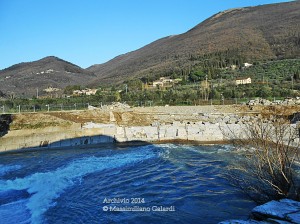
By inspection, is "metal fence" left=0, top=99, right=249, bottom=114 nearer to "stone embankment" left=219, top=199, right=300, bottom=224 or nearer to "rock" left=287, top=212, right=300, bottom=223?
"stone embankment" left=219, top=199, right=300, bottom=224

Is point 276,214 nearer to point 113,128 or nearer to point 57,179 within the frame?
point 57,179

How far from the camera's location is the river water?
11.2 m

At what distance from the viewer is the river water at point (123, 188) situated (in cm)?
1122

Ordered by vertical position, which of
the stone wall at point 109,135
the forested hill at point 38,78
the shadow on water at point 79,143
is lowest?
the shadow on water at point 79,143

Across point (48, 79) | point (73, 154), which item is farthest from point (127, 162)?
point (48, 79)

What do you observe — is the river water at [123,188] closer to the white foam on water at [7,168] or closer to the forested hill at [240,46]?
the white foam on water at [7,168]

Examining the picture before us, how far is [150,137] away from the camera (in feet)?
95.4

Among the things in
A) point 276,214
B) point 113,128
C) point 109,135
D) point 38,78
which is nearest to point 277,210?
point 276,214

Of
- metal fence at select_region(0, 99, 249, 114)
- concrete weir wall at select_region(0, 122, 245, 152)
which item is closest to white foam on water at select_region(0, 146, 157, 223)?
concrete weir wall at select_region(0, 122, 245, 152)

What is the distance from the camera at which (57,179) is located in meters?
16.6

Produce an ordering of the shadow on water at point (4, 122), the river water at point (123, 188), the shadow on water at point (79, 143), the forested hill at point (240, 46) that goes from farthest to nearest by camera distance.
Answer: the forested hill at point (240, 46), the shadow on water at point (4, 122), the shadow on water at point (79, 143), the river water at point (123, 188)

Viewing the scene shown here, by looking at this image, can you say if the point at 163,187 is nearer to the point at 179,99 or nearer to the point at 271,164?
the point at 271,164

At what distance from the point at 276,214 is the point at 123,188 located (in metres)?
8.89

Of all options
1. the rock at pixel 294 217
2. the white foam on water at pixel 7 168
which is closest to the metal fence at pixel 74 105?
the white foam on water at pixel 7 168
